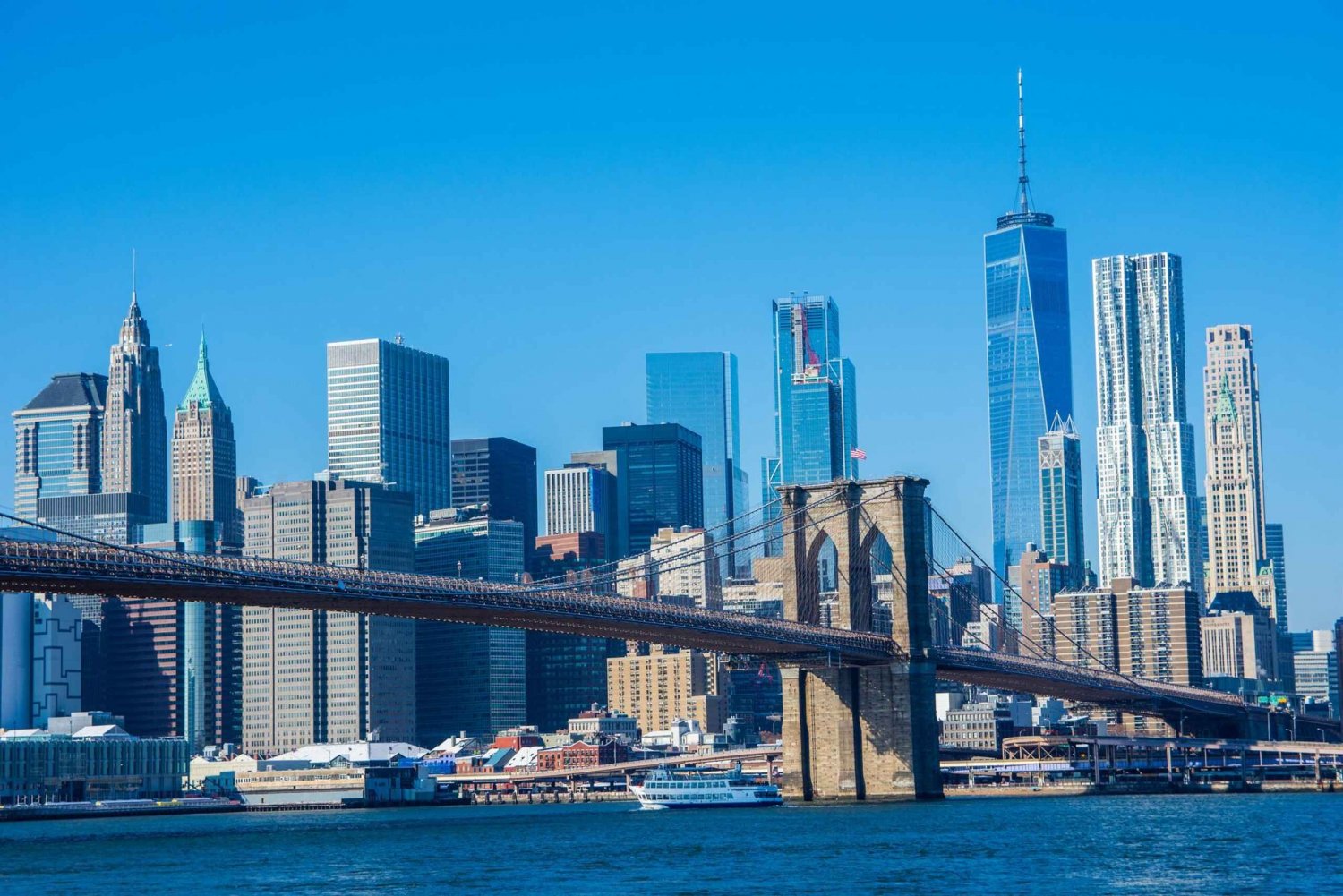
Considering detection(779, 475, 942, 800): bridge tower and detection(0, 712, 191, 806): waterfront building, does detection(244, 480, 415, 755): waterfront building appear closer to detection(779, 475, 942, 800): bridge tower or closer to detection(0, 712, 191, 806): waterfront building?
detection(0, 712, 191, 806): waterfront building

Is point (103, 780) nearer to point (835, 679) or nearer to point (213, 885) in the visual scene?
point (835, 679)

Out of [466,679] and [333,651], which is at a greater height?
[333,651]

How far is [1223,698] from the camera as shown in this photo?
11700cm

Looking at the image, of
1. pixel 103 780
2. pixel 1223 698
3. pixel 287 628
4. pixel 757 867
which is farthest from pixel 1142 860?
pixel 287 628

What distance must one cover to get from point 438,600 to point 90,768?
203 ft

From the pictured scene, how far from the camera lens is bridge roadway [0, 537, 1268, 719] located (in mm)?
58344

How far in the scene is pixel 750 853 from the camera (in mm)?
55094

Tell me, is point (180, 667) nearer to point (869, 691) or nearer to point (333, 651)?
point (333, 651)

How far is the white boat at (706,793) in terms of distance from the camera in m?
86.8

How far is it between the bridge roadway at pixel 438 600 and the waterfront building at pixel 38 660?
104575mm

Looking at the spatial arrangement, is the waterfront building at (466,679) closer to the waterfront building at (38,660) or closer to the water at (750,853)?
the waterfront building at (38,660)

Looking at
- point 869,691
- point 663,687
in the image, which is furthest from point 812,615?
point 663,687

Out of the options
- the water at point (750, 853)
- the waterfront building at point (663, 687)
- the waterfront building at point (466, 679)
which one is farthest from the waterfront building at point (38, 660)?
the water at point (750, 853)

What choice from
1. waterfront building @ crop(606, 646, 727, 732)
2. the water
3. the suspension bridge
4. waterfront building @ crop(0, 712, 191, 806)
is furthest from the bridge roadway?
waterfront building @ crop(606, 646, 727, 732)
